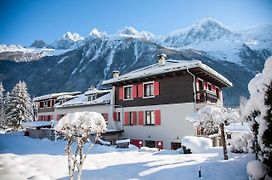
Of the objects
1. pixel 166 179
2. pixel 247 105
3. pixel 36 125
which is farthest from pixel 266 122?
pixel 36 125

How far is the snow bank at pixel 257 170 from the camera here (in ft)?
24.8

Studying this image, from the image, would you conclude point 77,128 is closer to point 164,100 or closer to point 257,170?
point 257,170

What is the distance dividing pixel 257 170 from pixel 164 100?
14502mm

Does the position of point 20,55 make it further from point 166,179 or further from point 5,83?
point 166,179

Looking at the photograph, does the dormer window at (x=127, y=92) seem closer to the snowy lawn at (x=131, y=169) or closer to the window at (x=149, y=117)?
the window at (x=149, y=117)

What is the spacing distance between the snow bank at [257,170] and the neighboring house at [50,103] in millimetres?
35283

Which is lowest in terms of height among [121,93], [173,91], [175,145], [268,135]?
[175,145]

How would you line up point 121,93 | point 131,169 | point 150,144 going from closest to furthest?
1. point 131,169
2. point 150,144
3. point 121,93

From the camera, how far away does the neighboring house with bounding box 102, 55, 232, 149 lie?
2034cm

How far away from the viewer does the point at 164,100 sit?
2197cm

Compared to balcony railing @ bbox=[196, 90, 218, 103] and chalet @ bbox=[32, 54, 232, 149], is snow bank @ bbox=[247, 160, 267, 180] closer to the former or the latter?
chalet @ bbox=[32, 54, 232, 149]

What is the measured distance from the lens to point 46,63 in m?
152

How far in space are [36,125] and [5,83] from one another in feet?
389

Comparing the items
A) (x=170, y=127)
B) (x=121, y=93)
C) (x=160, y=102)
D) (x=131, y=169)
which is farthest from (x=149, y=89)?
(x=131, y=169)
